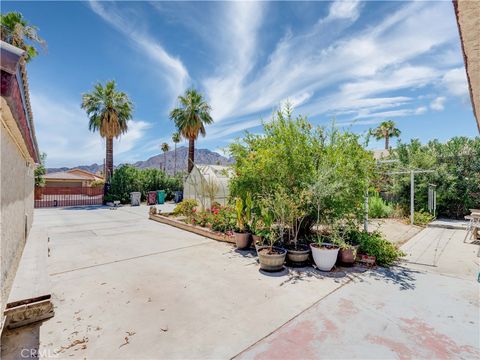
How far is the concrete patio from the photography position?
3.01 m

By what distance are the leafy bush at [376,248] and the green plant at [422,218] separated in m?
6.06

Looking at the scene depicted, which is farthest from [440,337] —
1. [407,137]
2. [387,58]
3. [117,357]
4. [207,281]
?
[407,137]

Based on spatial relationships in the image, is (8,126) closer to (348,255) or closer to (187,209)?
(348,255)

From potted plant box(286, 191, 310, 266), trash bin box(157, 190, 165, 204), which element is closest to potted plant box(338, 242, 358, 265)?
potted plant box(286, 191, 310, 266)

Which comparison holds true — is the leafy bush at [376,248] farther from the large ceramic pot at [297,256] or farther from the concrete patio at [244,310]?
the large ceramic pot at [297,256]

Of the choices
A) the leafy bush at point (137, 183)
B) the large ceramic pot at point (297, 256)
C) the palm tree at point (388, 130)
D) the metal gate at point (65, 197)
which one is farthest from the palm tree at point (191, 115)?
the palm tree at point (388, 130)

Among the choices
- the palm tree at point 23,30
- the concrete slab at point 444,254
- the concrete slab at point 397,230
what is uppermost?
the palm tree at point 23,30

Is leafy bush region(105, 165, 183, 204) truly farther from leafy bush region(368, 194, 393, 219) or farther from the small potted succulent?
the small potted succulent

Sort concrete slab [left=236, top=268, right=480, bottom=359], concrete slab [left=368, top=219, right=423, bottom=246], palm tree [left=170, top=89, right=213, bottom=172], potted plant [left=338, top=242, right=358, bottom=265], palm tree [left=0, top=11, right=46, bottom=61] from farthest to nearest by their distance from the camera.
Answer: palm tree [left=170, top=89, right=213, bottom=172] < palm tree [left=0, top=11, right=46, bottom=61] < concrete slab [left=368, top=219, right=423, bottom=246] < potted plant [left=338, top=242, right=358, bottom=265] < concrete slab [left=236, top=268, right=480, bottom=359]

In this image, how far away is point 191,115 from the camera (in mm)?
21141

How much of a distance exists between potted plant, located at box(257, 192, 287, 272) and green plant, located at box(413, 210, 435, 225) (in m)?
8.40

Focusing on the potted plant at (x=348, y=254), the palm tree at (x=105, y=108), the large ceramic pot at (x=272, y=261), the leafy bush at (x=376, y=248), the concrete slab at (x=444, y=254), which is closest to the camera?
the large ceramic pot at (x=272, y=261)

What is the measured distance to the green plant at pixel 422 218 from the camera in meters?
11.3

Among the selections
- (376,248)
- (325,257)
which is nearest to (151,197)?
(325,257)
